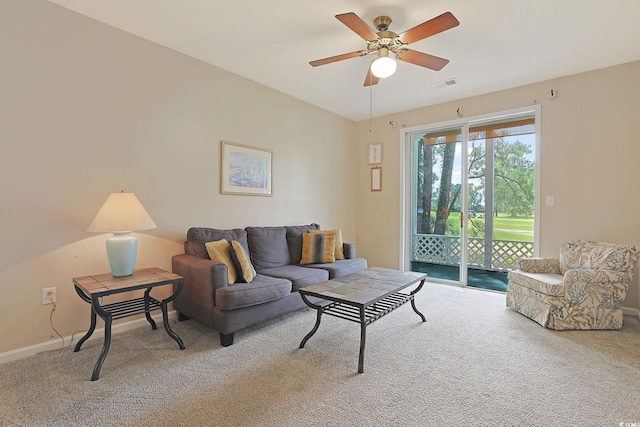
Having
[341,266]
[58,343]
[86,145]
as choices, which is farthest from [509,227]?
[58,343]

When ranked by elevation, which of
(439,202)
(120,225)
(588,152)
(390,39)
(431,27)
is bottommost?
(120,225)

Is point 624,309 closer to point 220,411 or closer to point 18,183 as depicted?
point 220,411

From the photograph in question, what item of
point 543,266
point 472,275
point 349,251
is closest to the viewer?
point 543,266

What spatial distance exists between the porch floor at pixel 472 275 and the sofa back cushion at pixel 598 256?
3.70ft

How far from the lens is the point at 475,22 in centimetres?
241

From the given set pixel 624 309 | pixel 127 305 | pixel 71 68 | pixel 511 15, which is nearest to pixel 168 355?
pixel 127 305

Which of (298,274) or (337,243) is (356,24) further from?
(337,243)

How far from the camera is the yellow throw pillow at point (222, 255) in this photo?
2.60m

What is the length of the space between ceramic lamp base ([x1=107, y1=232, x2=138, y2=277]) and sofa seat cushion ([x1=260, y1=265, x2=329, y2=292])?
47.8 inches

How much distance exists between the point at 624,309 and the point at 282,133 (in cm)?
432

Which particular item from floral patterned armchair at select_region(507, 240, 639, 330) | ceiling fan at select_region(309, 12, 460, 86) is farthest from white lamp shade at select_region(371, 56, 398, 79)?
floral patterned armchair at select_region(507, 240, 639, 330)

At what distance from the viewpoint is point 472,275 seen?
477cm

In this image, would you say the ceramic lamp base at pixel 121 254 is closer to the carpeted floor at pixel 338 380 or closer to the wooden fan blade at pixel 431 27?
the carpeted floor at pixel 338 380

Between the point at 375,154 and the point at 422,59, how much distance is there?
2507mm
